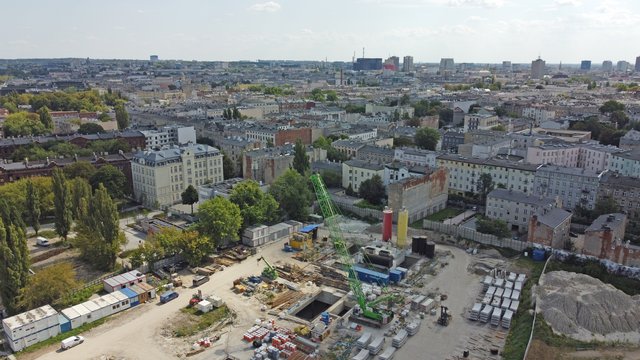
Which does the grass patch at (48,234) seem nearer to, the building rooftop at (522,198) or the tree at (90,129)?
the tree at (90,129)

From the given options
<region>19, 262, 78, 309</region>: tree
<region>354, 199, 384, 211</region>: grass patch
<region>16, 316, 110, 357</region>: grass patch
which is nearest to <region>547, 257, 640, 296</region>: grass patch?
<region>354, 199, 384, 211</region>: grass patch

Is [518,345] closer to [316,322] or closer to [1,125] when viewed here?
[316,322]

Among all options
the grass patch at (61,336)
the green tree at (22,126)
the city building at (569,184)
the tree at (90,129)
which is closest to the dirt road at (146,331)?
the grass patch at (61,336)

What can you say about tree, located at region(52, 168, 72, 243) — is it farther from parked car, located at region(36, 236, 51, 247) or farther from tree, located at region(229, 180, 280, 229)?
tree, located at region(229, 180, 280, 229)

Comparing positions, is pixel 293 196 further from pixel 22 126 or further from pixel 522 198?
pixel 22 126

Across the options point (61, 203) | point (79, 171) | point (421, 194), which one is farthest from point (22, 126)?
point (421, 194)

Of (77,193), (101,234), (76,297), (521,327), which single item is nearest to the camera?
(521,327)

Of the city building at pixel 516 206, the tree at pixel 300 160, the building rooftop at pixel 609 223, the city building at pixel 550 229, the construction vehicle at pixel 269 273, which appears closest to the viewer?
the construction vehicle at pixel 269 273
